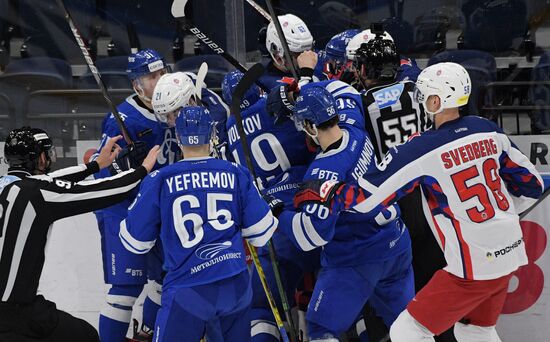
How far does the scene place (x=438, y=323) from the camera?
4145 millimetres

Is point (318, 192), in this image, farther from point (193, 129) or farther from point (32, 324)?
point (32, 324)

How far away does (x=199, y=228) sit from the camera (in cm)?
401

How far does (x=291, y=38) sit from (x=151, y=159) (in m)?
0.91

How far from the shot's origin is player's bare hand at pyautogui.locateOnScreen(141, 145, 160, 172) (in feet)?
14.6

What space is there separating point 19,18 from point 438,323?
9.43 ft

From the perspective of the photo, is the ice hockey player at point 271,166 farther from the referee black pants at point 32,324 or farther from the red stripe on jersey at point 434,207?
the referee black pants at point 32,324

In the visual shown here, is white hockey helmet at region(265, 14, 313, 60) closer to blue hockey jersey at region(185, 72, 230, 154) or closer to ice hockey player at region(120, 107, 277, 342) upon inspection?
blue hockey jersey at region(185, 72, 230, 154)

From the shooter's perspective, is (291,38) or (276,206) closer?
(276,206)

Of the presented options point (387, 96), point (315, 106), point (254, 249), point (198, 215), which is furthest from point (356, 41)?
point (198, 215)

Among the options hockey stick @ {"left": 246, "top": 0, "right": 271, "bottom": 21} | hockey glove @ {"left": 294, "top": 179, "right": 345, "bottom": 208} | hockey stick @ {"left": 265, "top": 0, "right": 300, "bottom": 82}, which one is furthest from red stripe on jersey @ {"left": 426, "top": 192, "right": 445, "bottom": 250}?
hockey stick @ {"left": 246, "top": 0, "right": 271, "bottom": 21}

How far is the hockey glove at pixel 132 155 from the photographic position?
15.6ft

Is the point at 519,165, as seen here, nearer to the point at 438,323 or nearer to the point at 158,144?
the point at 438,323

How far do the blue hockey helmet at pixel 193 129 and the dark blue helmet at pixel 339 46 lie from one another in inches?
51.7

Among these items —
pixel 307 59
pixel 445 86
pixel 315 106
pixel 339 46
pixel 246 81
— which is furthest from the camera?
pixel 339 46
